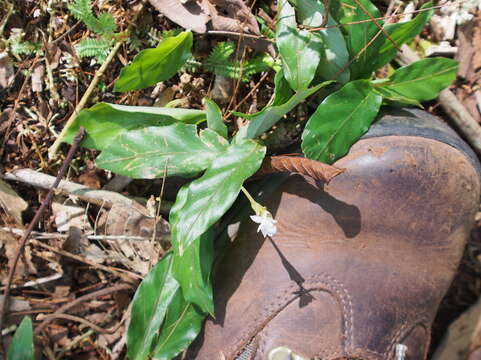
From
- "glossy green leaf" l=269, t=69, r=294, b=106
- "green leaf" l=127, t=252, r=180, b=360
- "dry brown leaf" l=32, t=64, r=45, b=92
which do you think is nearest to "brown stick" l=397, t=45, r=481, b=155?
"glossy green leaf" l=269, t=69, r=294, b=106

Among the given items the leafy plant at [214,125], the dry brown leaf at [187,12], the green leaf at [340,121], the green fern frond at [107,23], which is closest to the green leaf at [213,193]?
the leafy plant at [214,125]

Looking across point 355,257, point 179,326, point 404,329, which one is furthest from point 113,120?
point 404,329

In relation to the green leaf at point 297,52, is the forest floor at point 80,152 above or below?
below

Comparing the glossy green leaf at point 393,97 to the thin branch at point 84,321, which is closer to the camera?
the glossy green leaf at point 393,97

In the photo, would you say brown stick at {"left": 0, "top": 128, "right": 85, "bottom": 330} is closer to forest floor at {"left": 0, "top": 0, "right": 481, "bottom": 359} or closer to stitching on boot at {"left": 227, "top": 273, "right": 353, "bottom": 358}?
forest floor at {"left": 0, "top": 0, "right": 481, "bottom": 359}

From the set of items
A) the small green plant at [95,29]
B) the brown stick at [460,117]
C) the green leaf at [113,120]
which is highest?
the small green plant at [95,29]

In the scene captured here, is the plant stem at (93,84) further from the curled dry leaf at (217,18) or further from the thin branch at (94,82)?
the curled dry leaf at (217,18)

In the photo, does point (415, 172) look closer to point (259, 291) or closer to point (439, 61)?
point (439, 61)

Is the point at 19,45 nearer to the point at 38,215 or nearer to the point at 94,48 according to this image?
the point at 94,48
